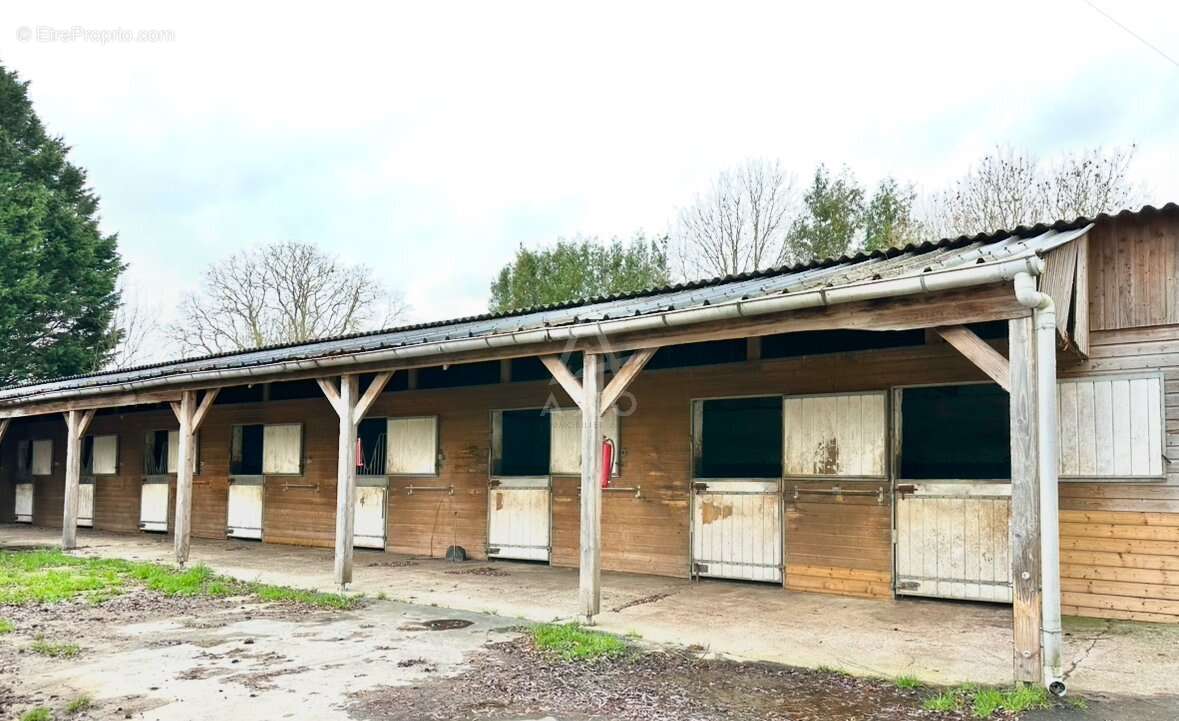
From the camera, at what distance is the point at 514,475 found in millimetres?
8672

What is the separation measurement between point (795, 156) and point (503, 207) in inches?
453

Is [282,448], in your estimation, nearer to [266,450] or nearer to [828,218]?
[266,450]

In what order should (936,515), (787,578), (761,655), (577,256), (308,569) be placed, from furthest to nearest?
1. (577,256)
2. (308,569)
3. (787,578)
4. (936,515)
5. (761,655)

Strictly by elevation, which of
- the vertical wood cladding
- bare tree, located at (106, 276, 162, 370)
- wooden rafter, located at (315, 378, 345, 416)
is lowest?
wooden rafter, located at (315, 378, 345, 416)

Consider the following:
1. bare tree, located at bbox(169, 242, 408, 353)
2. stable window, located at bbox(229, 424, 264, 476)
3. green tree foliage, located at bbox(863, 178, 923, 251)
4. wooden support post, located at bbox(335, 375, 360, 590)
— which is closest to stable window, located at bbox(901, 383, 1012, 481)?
wooden support post, located at bbox(335, 375, 360, 590)

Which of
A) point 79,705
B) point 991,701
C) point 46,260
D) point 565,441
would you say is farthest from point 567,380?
point 46,260

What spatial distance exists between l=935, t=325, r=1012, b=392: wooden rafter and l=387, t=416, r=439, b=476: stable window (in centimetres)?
624

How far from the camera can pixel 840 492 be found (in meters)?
6.48

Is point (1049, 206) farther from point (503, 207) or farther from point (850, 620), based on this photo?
point (503, 207)

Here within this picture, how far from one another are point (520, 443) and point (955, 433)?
446 centimetres

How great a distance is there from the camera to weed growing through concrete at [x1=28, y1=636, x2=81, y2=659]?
15.6ft

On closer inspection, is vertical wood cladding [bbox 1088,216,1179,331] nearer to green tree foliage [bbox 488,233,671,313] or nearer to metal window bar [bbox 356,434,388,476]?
metal window bar [bbox 356,434,388,476]

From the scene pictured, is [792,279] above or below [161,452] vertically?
above

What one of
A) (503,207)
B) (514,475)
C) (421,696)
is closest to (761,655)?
(421,696)
